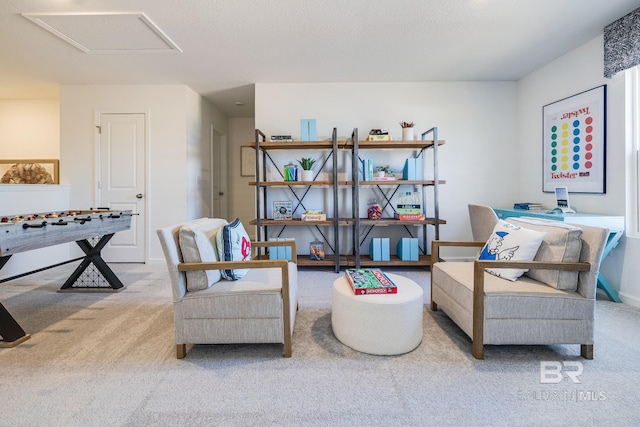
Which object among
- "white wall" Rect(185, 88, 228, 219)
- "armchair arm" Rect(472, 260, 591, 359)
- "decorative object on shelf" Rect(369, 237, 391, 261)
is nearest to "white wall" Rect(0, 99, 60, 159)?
"white wall" Rect(185, 88, 228, 219)

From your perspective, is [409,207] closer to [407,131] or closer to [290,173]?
[407,131]

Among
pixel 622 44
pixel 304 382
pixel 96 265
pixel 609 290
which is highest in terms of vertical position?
pixel 622 44

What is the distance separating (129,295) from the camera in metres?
2.84

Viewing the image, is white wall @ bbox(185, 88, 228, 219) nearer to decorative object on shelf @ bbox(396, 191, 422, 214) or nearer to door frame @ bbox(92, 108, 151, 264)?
door frame @ bbox(92, 108, 151, 264)

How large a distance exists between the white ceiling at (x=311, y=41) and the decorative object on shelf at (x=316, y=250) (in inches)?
83.1

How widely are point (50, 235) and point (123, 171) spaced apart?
2.22 meters

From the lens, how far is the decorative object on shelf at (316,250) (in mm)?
3707

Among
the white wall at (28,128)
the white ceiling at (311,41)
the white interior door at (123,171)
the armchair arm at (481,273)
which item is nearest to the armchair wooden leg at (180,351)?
the armchair arm at (481,273)

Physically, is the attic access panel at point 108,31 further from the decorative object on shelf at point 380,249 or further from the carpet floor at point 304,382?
the decorative object on shelf at point 380,249

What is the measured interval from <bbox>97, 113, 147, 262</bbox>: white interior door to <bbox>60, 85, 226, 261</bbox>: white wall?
4.1 inches

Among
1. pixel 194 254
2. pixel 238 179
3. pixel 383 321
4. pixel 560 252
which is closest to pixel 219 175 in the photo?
pixel 238 179

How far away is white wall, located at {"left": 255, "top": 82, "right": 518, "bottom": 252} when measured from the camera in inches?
156

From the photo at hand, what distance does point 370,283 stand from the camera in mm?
1874

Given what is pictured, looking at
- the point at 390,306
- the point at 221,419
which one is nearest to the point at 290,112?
the point at 390,306
